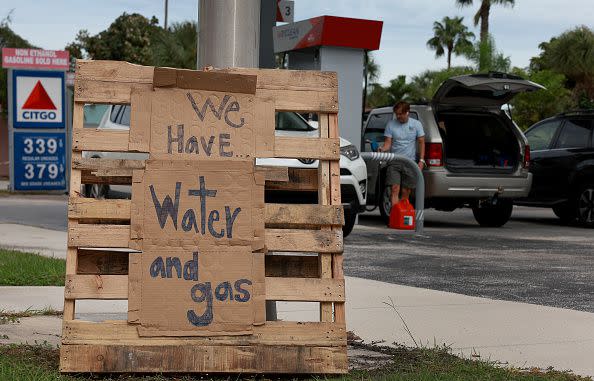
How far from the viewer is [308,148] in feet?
17.8

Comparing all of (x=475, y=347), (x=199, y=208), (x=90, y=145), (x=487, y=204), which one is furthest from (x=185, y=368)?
(x=487, y=204)

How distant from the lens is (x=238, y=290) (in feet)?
17.0

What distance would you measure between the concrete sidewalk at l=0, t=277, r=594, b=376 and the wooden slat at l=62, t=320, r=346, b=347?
0.97 m

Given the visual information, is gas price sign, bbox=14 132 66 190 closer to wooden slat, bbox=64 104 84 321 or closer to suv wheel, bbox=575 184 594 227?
suv wheel, bbox=575 184 594 227

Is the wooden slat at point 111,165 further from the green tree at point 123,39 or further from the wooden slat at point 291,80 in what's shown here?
the green tree at point 123,39

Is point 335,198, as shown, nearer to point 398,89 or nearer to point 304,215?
point 304,215

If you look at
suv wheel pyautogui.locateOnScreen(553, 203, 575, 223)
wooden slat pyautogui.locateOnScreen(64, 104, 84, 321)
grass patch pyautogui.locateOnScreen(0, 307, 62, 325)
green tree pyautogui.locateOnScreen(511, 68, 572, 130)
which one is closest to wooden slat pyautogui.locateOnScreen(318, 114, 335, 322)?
wooden slat pyautogui.locateOnScreen(64, 104, 84, 321)

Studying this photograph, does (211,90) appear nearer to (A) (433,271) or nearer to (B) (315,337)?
(B) (315,337)

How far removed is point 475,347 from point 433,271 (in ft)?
12.7

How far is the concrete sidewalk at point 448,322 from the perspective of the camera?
597cm

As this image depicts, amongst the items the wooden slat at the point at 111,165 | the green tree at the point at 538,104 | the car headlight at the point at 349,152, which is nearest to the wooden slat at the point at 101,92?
the wooden slat at the point at 111,165

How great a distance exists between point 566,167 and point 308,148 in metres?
11.0

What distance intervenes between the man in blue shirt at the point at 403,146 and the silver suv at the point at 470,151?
0.68ft

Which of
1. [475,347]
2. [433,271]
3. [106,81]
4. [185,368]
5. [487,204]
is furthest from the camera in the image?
[487,204]
